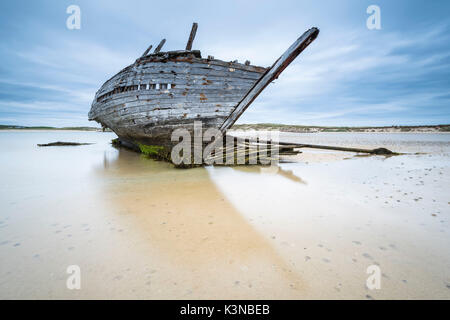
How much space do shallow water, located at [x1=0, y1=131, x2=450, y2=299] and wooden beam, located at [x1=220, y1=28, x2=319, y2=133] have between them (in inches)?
140

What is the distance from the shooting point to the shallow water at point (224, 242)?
4.56 feet

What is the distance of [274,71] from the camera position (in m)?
6.08

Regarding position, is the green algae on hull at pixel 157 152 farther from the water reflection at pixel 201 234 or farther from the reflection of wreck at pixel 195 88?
the water reflection at pixel 201 234

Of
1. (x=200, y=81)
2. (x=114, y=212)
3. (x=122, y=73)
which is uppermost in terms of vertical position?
(x=122, y=73)

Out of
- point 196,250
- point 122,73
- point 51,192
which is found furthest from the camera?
point 122,73

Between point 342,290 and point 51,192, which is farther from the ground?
point 51,192

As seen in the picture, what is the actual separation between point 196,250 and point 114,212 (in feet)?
5.01

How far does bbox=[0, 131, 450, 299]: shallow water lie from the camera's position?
1.39 metres

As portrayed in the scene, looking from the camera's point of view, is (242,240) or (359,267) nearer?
(359,267)

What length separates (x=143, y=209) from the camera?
2.83 metres

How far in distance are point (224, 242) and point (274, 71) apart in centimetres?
563

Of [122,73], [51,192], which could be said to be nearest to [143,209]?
[51,192]
